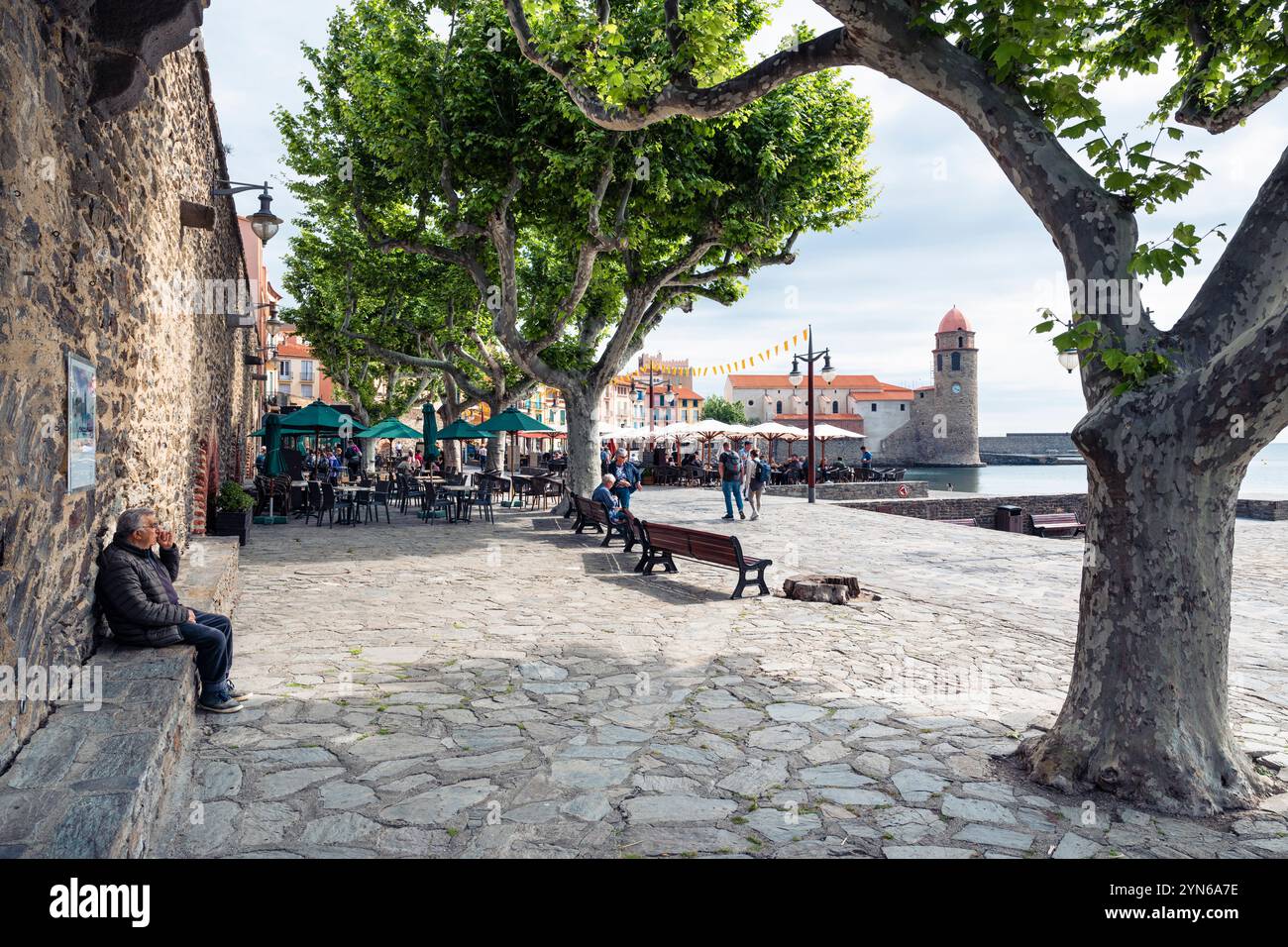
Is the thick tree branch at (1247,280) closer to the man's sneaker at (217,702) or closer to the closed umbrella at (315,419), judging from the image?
the man's sneaker at (217,702)

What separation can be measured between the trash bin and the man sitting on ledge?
18.4 metres

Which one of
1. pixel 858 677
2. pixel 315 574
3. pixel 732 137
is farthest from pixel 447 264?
pixel 858 677

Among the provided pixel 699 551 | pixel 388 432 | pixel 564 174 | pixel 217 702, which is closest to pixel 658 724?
pixel 217 702

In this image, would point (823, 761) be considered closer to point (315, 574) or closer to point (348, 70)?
point (315, 574)

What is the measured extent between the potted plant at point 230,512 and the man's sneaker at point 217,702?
7668 mm

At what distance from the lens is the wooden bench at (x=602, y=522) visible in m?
12.7

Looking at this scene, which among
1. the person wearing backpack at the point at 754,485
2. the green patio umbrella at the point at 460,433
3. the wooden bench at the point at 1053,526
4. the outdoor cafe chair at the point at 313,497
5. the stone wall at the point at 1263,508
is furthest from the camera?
the stone wall at the point at 1263,508

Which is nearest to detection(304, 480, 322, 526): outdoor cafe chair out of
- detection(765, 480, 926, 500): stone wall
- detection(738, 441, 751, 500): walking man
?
detection(738, 441, 751, 500): walking man

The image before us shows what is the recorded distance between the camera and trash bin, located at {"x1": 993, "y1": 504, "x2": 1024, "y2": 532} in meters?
19.7

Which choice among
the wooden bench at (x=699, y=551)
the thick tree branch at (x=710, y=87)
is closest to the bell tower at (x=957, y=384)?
the wooden bench at (x=699, y=551)

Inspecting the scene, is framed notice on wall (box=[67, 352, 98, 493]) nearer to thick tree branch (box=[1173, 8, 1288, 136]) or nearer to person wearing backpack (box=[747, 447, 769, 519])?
thick tree branch (box=[1173, 8, 1288, 136])

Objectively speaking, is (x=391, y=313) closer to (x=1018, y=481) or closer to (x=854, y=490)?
(x=854, y=490)

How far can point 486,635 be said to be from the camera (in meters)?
7.41

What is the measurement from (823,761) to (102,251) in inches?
212
